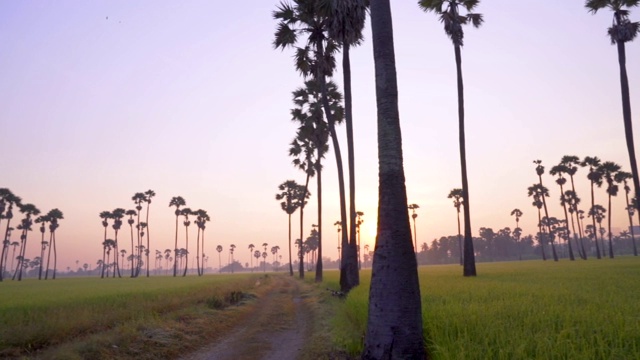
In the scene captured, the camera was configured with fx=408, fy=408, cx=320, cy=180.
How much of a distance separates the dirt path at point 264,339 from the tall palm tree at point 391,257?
375 cm

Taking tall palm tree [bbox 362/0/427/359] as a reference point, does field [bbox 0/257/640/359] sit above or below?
below

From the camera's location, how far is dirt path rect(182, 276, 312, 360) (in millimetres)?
10695

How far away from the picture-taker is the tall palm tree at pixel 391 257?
718 centimetres

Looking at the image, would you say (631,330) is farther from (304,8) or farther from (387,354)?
(304,8)

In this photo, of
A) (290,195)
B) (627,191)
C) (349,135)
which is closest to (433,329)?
(349,135)

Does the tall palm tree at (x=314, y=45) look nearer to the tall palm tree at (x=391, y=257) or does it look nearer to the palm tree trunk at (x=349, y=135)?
the palm tree trunk at (x=349, y=135)

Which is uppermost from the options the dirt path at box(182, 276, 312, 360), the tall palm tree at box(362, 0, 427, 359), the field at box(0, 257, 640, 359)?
the tall palm tree at box(362, 0, 427, 359)

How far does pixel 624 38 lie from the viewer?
25.4 m

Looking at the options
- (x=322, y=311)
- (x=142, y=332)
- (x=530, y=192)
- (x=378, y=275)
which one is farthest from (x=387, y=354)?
(x=530, y=192)

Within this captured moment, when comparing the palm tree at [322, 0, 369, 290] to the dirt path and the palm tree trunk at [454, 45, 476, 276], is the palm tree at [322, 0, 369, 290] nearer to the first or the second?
the dirt path

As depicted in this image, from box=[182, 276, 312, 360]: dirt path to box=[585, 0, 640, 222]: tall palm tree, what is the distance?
21.9 m

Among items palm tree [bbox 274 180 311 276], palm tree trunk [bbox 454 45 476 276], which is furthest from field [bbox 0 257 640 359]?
palm tree [bbox 274 180 311 276]

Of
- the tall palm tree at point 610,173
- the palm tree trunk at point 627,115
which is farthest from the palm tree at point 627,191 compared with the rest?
the palm tree trunk at point 627,115

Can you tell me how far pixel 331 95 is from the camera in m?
30.8
